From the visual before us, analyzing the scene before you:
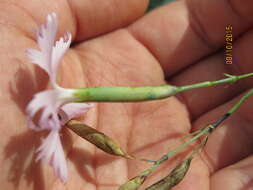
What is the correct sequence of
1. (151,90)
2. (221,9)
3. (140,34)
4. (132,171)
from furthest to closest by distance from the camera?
(140,34), (221,9), (132,171), (151,90)

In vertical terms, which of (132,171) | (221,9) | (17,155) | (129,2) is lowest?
(132,171)

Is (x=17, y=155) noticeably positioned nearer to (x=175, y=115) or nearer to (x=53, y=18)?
(x=53, y=18)

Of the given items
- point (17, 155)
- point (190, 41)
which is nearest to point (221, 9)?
point (190, 41)

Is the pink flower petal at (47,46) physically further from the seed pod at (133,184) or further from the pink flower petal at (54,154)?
the seed pod at (133,184)

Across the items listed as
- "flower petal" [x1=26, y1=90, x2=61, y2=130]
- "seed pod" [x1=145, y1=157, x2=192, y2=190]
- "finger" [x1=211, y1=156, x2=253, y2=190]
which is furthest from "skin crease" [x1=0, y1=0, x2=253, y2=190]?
"flower petal" [x1=26, y1=90, x2=61, y2=130]

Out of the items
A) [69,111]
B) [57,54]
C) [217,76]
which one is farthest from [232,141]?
[57,54]

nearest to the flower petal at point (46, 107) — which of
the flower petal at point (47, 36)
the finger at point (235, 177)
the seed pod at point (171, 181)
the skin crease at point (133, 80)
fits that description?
the flower petal at point (47, 36)

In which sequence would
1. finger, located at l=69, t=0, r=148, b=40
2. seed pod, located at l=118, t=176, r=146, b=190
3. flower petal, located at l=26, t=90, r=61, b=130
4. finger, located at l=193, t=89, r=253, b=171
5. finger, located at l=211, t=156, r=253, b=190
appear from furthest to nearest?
finger, located at l=69, t=0, r=148, b=40
finger, located at l=193, t=89, r=253, b=171
finger, located at l=211, t=156, r=253, b=190
seed pod, located at l=118, t=176, r=146, b=190
flower petal, located at l=26, t=90, r=61, b=130

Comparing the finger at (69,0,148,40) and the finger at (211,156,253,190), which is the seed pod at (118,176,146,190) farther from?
the finger at (69,0,148,40)
